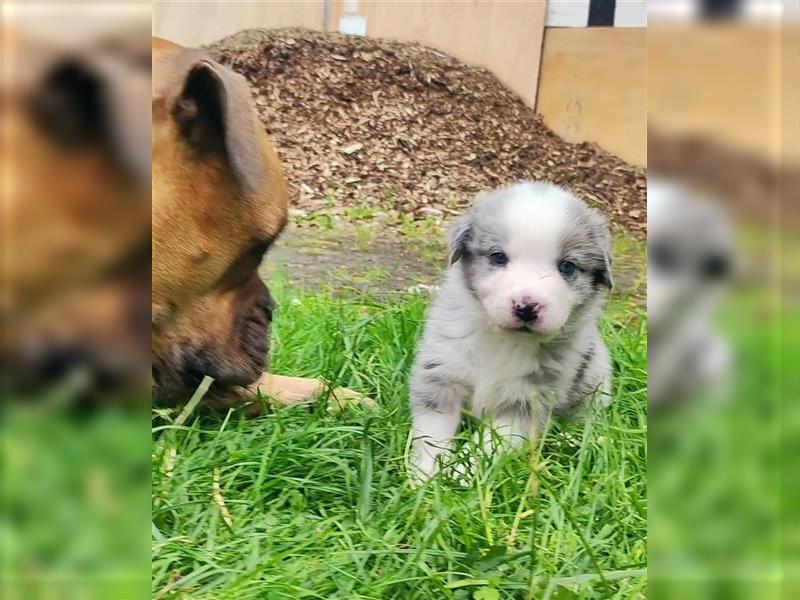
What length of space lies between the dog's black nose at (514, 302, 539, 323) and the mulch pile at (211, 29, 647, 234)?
28 centimetres

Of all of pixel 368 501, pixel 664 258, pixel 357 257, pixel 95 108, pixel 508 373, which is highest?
pixel 95 108

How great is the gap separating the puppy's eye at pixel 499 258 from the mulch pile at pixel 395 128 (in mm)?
159

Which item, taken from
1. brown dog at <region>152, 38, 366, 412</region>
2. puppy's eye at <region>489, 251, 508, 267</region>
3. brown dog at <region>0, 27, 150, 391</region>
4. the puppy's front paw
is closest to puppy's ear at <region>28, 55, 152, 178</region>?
brown dog at <region>0, 27, 150, 391</region>

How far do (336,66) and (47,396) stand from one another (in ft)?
3.72

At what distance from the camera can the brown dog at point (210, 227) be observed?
156cm

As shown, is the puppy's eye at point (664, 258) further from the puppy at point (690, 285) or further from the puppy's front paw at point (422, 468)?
the puppy's front paw at point (422, 468)

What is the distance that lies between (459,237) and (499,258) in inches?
4.8

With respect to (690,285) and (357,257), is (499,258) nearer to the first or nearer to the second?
(357,257)

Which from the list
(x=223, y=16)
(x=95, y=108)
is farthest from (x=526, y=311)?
(x=95, y=108)

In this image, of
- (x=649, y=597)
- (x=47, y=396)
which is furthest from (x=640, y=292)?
(x=47, y=396)

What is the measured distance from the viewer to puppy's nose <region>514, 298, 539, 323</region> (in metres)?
1.77

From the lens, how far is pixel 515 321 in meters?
1.80

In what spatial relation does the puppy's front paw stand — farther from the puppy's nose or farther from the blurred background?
the blurred background

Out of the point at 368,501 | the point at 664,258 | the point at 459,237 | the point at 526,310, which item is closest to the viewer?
the point at 664,258
